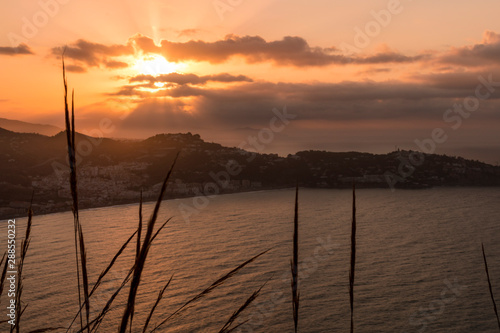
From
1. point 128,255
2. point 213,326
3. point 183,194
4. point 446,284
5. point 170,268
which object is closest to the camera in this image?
point 213,326

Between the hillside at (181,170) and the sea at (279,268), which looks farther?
the hillside at (181,170)

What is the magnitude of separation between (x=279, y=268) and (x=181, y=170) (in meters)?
59.9

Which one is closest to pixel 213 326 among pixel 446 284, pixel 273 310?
pixel 273 310

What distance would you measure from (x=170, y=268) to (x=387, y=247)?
27803 millimetres

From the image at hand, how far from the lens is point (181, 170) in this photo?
99.3m

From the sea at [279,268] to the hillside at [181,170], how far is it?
8267mm

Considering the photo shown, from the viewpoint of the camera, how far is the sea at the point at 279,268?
102 feet

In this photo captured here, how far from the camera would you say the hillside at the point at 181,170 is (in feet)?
251

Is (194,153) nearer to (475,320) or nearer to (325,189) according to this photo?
(325,189)

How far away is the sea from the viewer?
102 ft

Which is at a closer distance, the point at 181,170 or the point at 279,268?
the point at 279,268

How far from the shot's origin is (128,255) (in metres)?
51.2

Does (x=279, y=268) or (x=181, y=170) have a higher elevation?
(x=181, y=170)

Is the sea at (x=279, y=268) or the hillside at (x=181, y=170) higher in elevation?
the hillside at (x=181, y=170)
